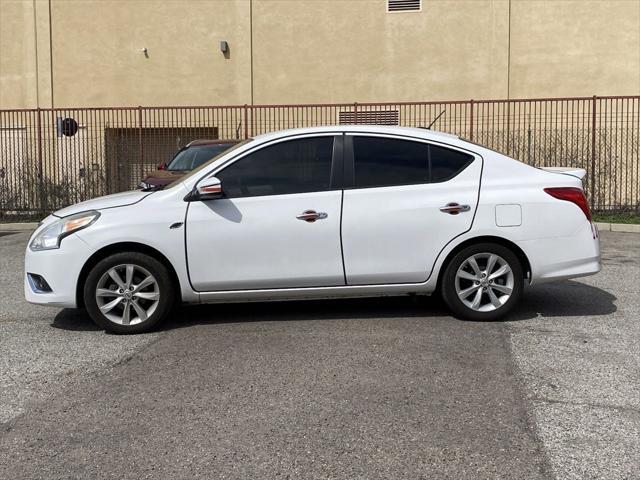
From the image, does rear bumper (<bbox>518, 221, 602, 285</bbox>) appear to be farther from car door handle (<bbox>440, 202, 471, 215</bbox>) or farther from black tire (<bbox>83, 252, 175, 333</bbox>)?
black tire (<bbox>83, 252, 175, 333</bbox>)

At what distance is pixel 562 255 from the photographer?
6105 millimetres

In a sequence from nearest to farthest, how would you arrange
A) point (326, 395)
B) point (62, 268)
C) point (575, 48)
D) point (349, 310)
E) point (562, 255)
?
point (326, 395) < point (62, 268) < point (562, 255) < point (349, 310) < point (575, 48)

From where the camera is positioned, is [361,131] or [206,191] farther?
[361,131]

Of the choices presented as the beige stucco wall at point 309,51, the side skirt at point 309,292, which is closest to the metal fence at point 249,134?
the beige stucco wall at point 309,51

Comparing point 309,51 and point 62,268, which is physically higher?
point 309,51

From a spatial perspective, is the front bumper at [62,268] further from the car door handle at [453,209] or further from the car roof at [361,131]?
the car door handle at [453,209]

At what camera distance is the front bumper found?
5.82m

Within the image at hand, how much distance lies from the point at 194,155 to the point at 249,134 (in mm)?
6597

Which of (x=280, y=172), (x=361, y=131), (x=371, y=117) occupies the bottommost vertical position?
(x=280, y=172)

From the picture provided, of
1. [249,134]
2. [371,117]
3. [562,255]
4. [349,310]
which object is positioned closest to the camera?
[562,255]

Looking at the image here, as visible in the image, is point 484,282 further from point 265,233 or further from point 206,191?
point 206,191

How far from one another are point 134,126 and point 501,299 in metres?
13.6

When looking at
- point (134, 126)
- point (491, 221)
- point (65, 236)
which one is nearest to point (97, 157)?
point (134, 126)

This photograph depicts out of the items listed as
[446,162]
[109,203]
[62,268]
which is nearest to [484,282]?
[446,162]
